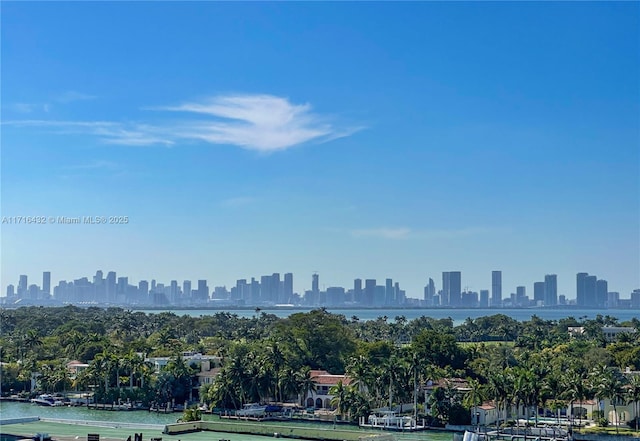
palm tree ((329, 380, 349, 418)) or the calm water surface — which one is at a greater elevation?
palm tree ((329, 380, 349, 418))

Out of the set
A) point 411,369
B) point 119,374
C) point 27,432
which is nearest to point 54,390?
point 119,374

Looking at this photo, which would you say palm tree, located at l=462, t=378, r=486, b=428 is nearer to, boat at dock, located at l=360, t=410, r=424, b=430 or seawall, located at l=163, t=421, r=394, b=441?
boat at dock, located at l=360, t=410, r=424, b=430

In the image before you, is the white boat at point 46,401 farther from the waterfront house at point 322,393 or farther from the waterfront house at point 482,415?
the waterfront house at point 482,415

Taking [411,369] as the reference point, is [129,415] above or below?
below

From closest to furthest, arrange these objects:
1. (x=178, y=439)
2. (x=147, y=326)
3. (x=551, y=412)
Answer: (x=178, y=439), (x=551, y=412), (x=147, y=326)

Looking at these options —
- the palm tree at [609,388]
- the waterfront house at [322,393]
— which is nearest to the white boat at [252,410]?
the waterfront house at [322,393]

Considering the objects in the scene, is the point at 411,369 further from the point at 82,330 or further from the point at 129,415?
the point at 82,330

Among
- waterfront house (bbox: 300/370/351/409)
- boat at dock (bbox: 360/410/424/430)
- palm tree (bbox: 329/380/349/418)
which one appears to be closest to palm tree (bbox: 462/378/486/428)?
boat at dock (bbox: 360/410/424/430)
